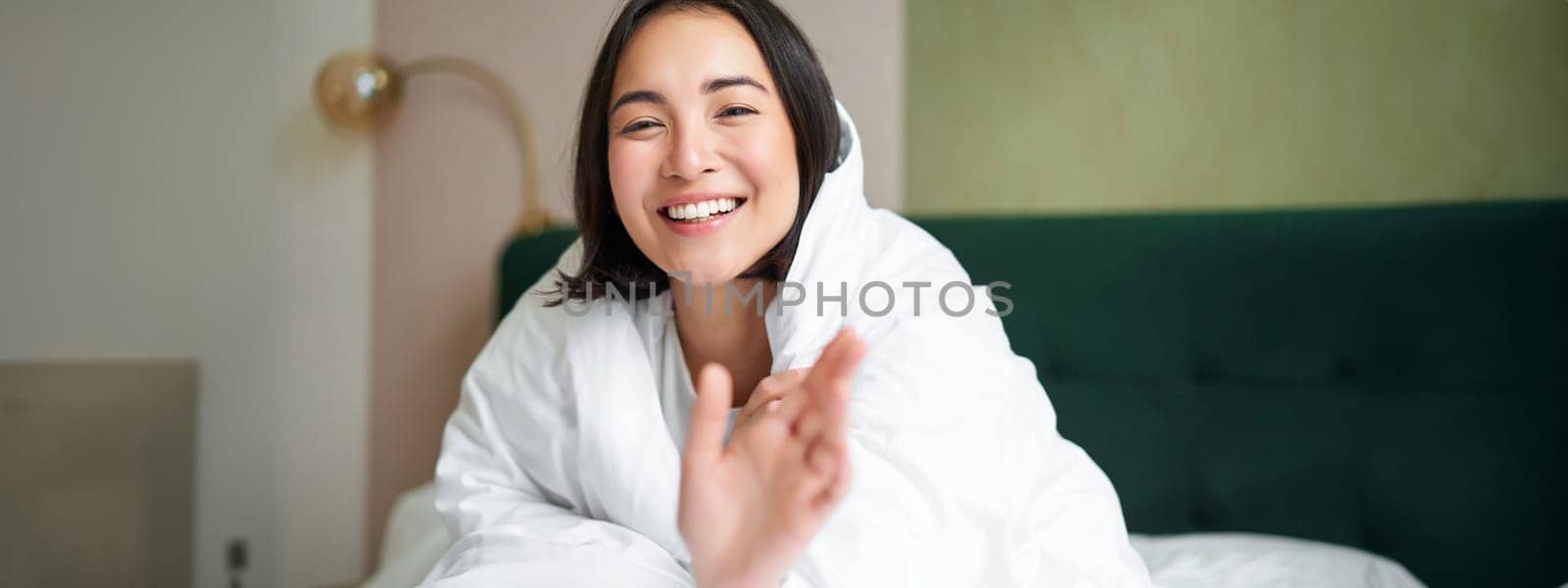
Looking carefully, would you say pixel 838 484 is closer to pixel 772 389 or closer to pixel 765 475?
pixel 765 475

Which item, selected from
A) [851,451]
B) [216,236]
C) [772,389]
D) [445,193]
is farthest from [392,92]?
[851,451]

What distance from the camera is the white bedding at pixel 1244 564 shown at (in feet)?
3.60

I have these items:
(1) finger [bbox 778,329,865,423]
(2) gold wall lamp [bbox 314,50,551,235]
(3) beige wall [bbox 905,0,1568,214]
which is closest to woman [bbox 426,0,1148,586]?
(1) finger [bbox 778,329,865,423]

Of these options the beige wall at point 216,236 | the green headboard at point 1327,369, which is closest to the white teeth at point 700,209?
the green headboard at point 1327,369

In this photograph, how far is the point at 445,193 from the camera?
204cm

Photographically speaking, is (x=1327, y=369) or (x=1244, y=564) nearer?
(x=1244, y=564)

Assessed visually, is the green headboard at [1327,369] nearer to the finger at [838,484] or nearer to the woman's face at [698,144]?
the woman's face at [698,144]

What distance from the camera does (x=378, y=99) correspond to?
6.48 feet

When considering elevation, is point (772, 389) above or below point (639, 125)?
below

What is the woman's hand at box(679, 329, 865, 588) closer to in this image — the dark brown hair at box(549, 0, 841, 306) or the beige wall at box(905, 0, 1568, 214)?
the dark brown hair at box(549, 0, 841, 306)

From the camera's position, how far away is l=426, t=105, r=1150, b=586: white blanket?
767mm

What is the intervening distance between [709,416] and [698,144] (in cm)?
32

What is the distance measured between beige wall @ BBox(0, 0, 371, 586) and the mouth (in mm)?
1145

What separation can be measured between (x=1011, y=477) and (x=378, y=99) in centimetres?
158
